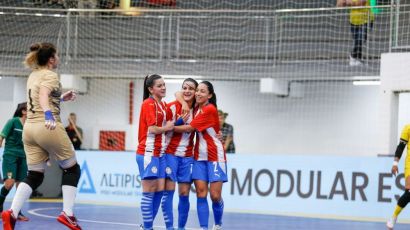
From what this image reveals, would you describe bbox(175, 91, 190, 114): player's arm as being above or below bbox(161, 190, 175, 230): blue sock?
above

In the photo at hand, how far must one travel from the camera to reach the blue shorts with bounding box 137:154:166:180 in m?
9.20

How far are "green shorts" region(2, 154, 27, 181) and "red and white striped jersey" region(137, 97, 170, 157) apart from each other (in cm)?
383

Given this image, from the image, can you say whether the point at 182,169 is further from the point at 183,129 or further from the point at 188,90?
the point at 188,90

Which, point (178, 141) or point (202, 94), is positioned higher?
point (202, 94)

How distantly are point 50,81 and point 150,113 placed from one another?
1371 mm

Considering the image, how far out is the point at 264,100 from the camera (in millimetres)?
20266

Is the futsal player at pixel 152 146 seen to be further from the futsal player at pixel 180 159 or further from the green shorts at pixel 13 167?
the green shorts at pixel 13 167

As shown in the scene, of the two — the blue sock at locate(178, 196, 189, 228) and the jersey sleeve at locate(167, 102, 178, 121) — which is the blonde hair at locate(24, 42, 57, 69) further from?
the blue sock at locate(178, 196, 189, 228)

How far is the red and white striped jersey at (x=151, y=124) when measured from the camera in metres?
9.20

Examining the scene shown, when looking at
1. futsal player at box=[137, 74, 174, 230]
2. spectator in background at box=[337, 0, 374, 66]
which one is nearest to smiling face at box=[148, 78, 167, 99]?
futsal player at box=[137, 74, 174, 230]

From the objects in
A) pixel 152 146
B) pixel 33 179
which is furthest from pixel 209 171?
pixel 33 179

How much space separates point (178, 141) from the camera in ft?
31.8

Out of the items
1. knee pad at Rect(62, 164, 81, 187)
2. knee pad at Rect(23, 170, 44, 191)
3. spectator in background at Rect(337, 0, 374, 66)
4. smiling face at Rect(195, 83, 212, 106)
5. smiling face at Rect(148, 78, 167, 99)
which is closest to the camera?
knee pad at Rect(23, 170, 44, 191)

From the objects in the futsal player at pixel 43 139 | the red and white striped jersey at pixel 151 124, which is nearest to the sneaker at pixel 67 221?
the futsal player at pixel 43 139
